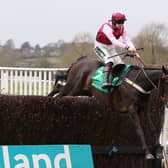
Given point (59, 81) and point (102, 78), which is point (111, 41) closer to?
point (102, 78)

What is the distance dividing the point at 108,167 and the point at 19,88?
446 cm

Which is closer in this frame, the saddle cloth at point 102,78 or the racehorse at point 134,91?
the racehorse at point 134,91

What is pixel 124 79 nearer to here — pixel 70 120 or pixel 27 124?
pixel 70 120

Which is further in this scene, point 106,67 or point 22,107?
point 106,67

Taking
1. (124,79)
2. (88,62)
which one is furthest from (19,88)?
(124,79)

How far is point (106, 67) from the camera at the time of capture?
643 cm

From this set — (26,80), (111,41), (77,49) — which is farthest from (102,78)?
(77,49)

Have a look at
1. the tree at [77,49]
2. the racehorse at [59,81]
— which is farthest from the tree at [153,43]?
the racehorse at [59,81]

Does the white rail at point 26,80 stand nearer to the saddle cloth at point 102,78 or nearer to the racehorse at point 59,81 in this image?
the racehorse at point 59,81

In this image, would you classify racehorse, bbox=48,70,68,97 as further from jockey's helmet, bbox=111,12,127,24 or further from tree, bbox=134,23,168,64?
tree, bbox=134,23,168,64

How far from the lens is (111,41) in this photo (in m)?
6.24

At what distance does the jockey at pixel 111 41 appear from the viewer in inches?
244

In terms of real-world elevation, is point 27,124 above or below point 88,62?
below

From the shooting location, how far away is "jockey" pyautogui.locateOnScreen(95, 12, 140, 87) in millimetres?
6203
